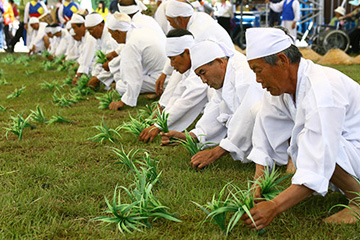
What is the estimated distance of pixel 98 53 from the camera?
720 centimetres

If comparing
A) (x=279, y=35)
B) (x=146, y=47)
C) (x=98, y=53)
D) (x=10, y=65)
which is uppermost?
(x=279, y=35)

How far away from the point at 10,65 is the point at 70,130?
7.91m

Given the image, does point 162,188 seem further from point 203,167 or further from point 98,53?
point 98,53

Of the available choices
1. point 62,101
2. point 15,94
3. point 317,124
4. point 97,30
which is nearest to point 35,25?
point 97,30

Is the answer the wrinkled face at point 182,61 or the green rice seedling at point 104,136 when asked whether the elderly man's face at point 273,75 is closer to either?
the wrinkled face at point 182,61

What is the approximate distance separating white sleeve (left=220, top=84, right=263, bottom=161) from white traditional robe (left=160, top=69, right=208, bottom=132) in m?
0.92

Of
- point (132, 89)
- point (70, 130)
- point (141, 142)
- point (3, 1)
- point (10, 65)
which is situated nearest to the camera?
point (141, 142)

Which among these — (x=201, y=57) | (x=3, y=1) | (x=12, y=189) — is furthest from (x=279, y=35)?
(x=3, y=1)

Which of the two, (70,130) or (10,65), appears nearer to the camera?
(70,130)

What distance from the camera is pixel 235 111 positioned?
3.34 metres

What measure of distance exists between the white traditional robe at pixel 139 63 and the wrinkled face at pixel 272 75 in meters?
3.41

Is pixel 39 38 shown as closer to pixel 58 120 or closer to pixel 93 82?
pixel 93 82

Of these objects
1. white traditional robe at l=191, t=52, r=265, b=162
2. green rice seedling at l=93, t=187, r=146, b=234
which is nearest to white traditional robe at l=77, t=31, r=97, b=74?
white traditional robe at l=191, t=52, r=265, b=162

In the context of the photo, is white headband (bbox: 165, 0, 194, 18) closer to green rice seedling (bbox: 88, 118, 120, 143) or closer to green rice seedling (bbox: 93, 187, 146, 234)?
green rice seedling (bbox: 88, 118, 120, 143)
